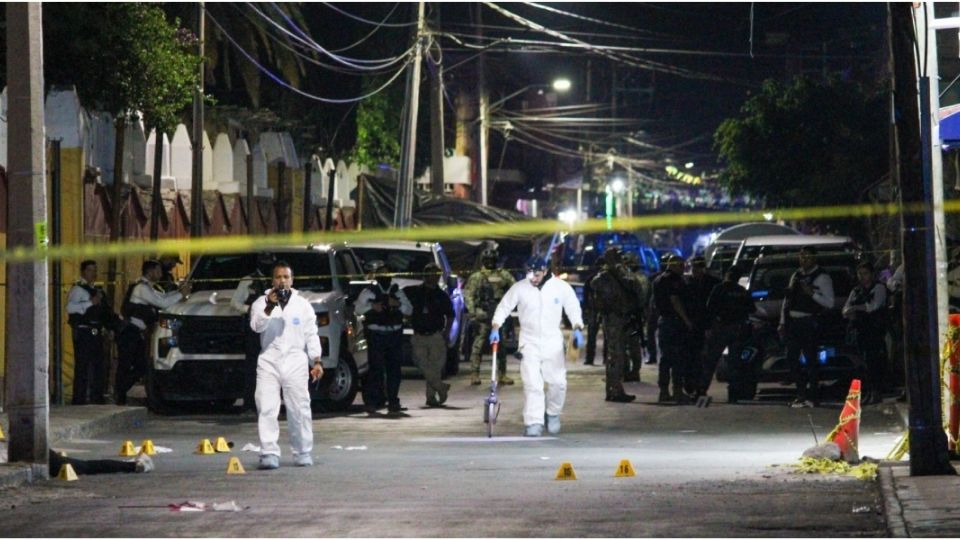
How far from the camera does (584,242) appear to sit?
56.0 meters

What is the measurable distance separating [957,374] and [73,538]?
7.23 meters

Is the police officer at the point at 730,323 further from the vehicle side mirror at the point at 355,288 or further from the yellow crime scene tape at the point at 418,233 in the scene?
the vehicle side mirror at the point at 355,288

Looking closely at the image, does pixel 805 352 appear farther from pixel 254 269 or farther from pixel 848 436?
pixel 848 436

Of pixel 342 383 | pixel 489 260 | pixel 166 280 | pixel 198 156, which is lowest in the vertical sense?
pixel 342 383

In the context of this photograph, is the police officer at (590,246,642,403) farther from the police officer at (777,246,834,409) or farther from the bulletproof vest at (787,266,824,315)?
the bulletproof vest at (787,266,824,315)

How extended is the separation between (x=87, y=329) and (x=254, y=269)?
2.31 metres

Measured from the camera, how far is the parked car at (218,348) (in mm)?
20172

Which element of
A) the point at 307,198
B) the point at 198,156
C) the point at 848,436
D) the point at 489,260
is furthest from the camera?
the point at 307,198

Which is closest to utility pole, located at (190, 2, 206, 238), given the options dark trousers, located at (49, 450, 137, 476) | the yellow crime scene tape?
the yellow crime scene tape

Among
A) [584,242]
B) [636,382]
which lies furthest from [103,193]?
[584,242]

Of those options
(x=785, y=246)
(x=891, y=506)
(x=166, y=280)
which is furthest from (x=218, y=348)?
(x=891, y=506)

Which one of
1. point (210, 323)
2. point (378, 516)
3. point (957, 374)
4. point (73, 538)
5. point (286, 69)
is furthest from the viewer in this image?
point (286, 69)

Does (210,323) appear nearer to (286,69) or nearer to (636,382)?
(636,382)

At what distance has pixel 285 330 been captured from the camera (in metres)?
14.7
